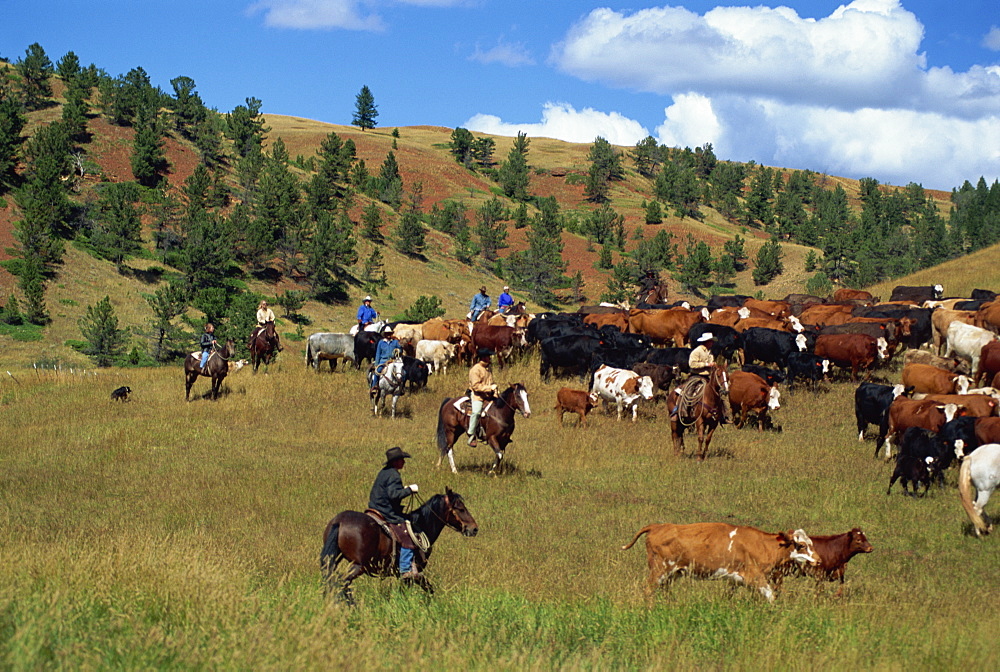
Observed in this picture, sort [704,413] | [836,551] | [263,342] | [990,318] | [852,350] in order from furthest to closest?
[263,342] < [990,318] < [852,350] < [704,413] < [836,551]

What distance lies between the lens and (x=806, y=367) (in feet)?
73.6

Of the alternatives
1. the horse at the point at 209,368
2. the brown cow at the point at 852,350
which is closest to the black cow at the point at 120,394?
the horse at the point at 209,368

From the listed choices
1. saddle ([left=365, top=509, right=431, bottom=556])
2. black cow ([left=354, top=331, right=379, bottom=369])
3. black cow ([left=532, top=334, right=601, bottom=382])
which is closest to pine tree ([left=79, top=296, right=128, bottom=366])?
black cow ([left=354, top=331, right=379, bottom=369])

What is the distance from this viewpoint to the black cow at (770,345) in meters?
23.2

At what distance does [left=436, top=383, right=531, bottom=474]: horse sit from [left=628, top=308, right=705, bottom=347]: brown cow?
44.5ft

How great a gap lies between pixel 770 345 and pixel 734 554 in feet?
54.6

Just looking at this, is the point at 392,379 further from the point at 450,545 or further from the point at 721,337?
the point at 721,337

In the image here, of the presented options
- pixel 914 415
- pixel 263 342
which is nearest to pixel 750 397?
pixel 914 415

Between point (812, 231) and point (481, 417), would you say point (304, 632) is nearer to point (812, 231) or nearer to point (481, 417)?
point (481, 417)

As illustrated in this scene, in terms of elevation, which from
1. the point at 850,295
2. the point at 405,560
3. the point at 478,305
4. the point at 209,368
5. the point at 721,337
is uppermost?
the point at 850,295

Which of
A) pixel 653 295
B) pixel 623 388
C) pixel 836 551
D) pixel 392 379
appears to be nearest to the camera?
pixel 836 551

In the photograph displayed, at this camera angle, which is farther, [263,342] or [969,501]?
[263,342]

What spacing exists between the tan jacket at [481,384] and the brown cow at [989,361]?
1295 centimetres

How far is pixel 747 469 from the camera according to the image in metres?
15.5
